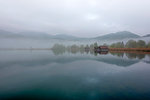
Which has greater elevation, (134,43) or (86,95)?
(134,43)

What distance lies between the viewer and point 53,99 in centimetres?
549

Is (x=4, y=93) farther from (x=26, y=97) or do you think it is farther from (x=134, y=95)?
(x=134, y=95)

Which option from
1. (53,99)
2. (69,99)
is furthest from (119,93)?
(53,99)

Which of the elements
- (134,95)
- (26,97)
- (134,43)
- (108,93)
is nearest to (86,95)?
(108,93)

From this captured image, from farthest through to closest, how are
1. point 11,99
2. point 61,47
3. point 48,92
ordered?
point 61,47 < point 48,92 < point 11,99

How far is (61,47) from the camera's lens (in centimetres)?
12094

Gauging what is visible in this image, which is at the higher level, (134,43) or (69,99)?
(134,43)

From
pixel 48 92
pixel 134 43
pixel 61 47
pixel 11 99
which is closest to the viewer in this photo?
pixel 11 99

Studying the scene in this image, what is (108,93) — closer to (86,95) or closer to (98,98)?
(98,98)

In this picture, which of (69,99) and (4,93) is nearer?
(69,99)

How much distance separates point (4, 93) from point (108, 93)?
7598 mm

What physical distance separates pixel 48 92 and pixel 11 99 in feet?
7.50

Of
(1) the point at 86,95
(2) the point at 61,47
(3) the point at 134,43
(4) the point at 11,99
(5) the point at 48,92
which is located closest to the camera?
(4) the point at 11,99

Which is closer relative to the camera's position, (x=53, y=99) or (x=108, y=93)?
(x=53, y=99)
